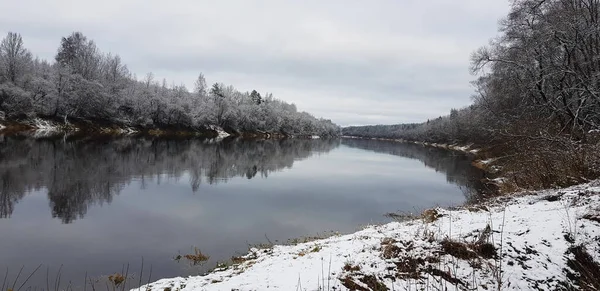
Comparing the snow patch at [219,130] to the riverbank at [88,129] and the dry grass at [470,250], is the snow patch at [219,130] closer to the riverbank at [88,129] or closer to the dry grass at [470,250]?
the riverbank at [88,129]

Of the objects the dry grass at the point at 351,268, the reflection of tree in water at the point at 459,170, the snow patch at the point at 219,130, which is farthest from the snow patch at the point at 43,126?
the dry grass at the point at 351,268

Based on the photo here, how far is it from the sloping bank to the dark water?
3.91 meters

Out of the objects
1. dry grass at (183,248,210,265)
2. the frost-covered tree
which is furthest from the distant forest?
dry grass at (183,248,210,265)

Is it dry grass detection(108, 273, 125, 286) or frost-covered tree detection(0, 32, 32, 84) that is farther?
frost-covered tree detection(0, 32, 32, 84)

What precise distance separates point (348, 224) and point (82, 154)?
84.8 ft

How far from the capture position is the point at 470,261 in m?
5.43

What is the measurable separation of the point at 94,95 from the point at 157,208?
60677mm

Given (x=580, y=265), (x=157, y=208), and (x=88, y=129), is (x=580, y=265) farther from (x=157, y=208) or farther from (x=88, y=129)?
(x=88, y=129)

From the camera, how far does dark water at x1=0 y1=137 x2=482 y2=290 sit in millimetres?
9883

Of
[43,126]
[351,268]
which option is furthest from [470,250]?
[43,126]

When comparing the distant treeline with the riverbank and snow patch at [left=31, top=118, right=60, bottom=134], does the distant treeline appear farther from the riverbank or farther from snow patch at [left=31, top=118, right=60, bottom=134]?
snow patch at [left=31, top=118, right=60, bottom=134]

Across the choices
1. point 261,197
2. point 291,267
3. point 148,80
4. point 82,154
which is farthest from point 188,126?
point 291,267

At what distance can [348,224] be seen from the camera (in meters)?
14.6

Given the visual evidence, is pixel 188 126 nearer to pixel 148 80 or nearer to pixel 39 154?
pixel 148 80
